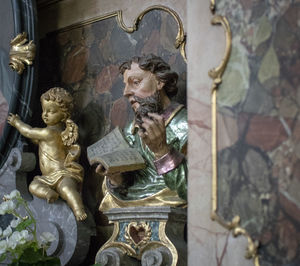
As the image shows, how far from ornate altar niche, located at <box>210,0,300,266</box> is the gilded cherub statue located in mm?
1459

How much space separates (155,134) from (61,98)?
1.10 m

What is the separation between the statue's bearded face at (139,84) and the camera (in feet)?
11.6

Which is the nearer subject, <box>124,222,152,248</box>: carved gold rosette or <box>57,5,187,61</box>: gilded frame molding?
<box>124,222,152,248</box>: carved gold rosette

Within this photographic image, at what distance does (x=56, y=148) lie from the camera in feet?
12.9

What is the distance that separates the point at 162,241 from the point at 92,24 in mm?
2048

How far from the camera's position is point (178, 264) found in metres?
3.00

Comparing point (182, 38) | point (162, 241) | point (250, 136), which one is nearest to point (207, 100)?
point (250, 136)

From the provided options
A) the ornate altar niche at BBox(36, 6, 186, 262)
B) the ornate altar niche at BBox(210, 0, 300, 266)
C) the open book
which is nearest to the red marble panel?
the ornate altar niche at BBox(210, 0, 300, 266)

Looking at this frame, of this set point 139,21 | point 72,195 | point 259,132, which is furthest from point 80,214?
point 259,132

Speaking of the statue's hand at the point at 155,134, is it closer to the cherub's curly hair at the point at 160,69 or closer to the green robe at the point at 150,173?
the green robe at the point at 150,173

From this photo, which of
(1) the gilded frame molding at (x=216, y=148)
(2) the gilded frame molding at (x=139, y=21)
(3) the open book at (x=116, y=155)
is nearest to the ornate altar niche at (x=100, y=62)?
(2) the gilded frame molding at (x=139, y=21)

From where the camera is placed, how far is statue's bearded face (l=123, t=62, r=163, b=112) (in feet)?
11.6

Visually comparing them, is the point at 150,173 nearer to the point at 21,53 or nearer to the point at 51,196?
the point at 51,196

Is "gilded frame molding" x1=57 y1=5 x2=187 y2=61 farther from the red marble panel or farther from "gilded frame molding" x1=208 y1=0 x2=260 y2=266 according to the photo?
the red marble panel
